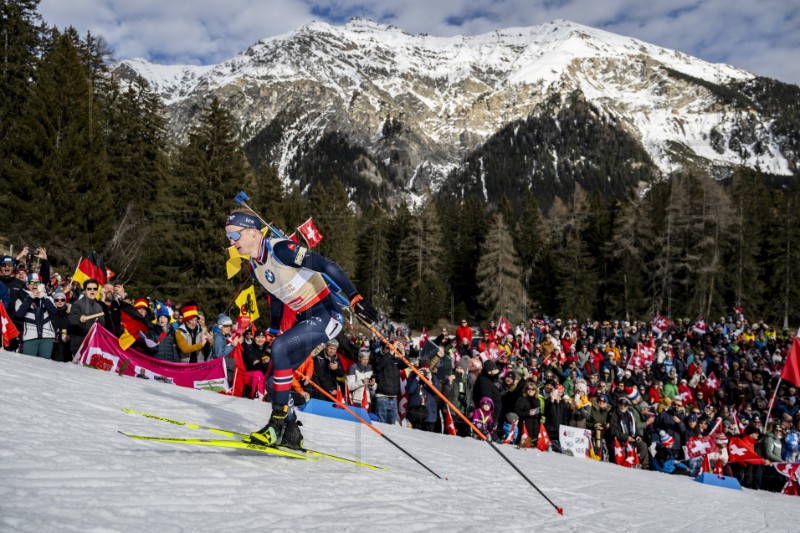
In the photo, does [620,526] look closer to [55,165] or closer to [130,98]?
[55,165]

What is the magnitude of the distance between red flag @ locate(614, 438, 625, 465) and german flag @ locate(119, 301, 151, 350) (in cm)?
1018

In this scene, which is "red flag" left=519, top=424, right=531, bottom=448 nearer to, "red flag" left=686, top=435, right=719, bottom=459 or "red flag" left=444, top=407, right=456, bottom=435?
"red flag" left=444, top=407, right=456, bottom=435

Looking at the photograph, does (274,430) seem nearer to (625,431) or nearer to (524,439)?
(524,439)

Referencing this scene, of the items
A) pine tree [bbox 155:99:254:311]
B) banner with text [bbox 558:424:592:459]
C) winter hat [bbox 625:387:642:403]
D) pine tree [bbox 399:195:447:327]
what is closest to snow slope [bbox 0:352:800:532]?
banner with text [bbox 558:424:592:459]

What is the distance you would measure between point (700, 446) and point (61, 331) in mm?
13055

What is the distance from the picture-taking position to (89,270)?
12.7 meters

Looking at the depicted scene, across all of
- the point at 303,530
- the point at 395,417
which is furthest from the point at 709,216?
the point at 303,530

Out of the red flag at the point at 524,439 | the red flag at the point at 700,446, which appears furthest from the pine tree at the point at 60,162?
the red flag at the point at 700,446

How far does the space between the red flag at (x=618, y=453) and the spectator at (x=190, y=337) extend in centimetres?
910

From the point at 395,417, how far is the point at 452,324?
48977 millimetres

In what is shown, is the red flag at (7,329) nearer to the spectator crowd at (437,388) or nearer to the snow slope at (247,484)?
the spectator crowd at (437,388)

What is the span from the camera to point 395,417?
39.8ft

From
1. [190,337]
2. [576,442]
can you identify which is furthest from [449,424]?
[190,337]

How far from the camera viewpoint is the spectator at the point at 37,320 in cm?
976
